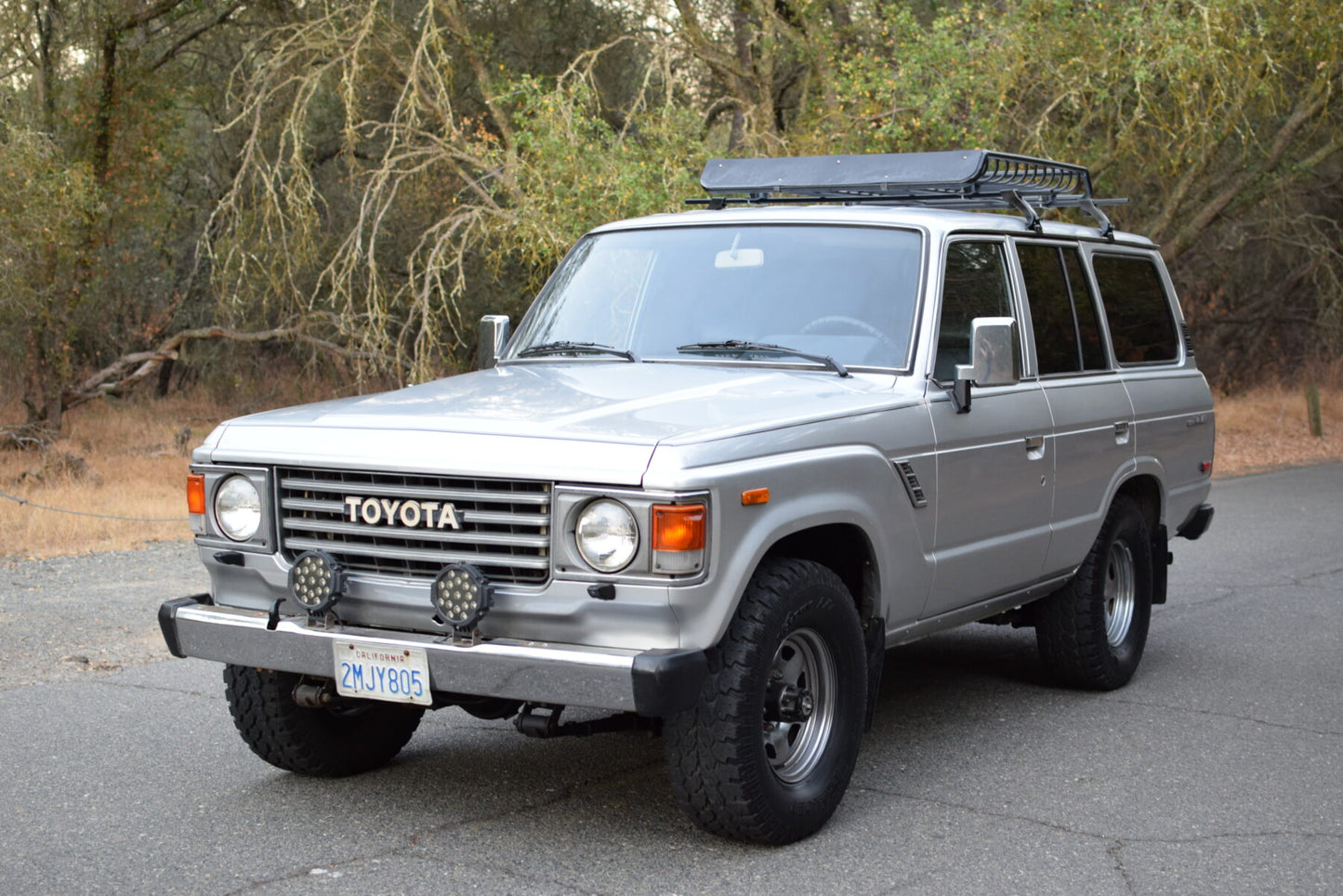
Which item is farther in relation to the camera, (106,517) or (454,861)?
(106,517)

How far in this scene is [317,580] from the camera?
436 centimetres

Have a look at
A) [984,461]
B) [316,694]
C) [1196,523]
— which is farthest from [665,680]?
[1196,523]

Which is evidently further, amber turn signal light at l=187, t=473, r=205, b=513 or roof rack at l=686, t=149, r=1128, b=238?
roof rack at l=686, t=149, r=1128, b=238

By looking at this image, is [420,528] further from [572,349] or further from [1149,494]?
[1149,494]

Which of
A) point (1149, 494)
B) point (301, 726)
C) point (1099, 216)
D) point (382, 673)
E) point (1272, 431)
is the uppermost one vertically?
point (1099, 216)

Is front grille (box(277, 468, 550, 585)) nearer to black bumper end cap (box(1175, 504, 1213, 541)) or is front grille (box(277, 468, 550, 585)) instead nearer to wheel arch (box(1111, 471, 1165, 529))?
wheel arch (box(1111, 471, 1165, 529))

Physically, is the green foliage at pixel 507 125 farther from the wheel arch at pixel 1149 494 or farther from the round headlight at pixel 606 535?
the round headlight at pixel 606 535

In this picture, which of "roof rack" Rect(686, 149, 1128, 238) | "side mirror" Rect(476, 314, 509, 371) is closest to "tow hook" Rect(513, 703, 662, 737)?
"side mirror" Rect(476, 314, 509, 371)

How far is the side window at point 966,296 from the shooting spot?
538cm

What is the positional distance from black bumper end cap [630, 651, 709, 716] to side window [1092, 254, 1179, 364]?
3.48 metres

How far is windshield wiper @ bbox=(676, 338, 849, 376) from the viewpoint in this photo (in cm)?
514

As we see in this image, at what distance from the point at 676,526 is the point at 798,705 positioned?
83cm

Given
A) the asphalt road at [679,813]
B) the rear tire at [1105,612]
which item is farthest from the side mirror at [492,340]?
the rear tire at [1105,612]

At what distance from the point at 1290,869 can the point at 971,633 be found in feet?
11.8
